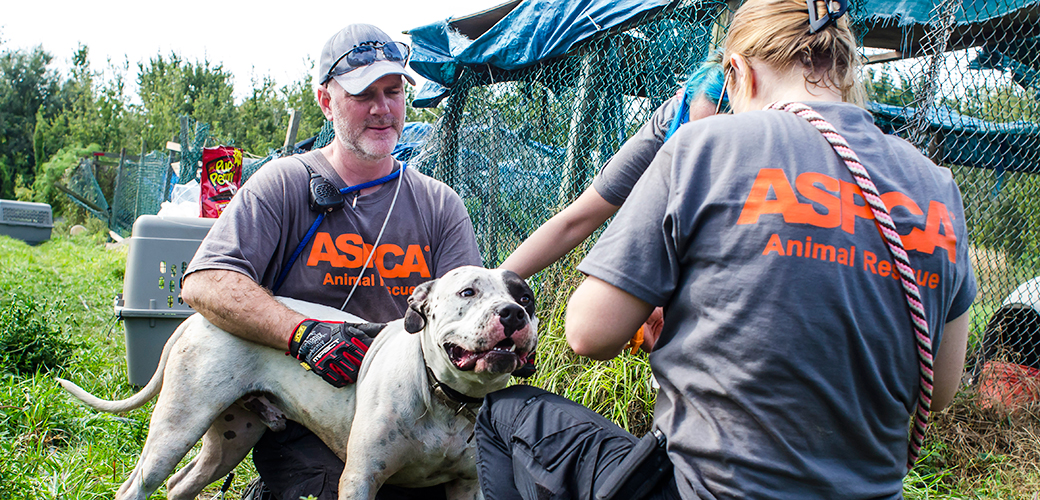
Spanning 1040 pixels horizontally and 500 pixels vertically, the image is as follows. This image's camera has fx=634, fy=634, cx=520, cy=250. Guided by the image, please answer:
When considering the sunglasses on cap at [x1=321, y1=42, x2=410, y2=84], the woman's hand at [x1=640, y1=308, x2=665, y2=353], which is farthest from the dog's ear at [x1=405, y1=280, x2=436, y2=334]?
the sunglasses on cap at [x1=321, y1=42, x2=410, y2=84]

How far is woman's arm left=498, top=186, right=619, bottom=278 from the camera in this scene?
2197 mm

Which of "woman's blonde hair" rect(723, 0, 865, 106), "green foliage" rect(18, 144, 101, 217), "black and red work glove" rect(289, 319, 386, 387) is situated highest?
"woman's blonde hair" rect(723, 0, 865, 106)

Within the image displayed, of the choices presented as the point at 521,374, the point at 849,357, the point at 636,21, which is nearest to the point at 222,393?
the point at 521,374

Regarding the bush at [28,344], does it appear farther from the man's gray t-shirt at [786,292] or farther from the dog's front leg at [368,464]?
the man's gray t-shirt at [786,292]

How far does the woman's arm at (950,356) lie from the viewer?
145 cm

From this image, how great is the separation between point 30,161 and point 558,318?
122 ft

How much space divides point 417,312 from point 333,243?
2.54 ft

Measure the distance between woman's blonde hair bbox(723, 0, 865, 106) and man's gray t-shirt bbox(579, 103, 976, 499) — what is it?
0.16 metres

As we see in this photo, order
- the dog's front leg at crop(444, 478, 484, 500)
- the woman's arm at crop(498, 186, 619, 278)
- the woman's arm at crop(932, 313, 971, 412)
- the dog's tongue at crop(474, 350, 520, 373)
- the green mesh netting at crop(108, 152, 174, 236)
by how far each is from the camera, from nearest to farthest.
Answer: the woman's arm at crop(932, 313, 971, 412) → the dog's tongue at crop(474, 350, 520, 373) → the woman's arm at crop(498, 186, 619, 278) → the dog's front leg at crop(444, 478, 484, 500) → the green mesh netting at crop(108, 152, 174, 236)

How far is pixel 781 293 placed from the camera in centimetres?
117

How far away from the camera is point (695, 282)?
4.21 feet

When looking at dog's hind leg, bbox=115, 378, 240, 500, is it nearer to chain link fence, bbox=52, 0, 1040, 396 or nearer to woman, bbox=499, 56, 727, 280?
woman, bbox=499, 56, 727, 280

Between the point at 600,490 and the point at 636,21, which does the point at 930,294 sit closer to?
the point at 600,490

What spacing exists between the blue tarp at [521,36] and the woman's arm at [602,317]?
2.88 meters
